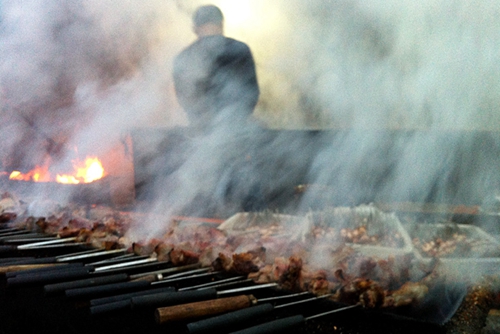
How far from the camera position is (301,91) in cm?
554

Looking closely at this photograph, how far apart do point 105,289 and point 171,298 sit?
1.12 ft

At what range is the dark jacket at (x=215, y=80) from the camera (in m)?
5.52

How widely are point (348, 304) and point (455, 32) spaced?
252cm

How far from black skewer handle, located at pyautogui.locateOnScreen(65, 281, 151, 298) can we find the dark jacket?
4.04 metres

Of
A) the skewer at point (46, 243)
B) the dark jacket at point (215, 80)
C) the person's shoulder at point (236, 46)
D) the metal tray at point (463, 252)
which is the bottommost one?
the metal tray at point (463, 252)

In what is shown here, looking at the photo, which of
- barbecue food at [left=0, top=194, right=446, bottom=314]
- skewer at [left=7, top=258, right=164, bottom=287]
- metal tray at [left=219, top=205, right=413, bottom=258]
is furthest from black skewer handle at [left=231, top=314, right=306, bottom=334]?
metal tray at [left=219, top=205, right=413, bottom=258]

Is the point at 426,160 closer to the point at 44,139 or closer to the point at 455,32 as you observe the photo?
the point at 455,32

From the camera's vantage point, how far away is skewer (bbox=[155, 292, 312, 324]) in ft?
4.70

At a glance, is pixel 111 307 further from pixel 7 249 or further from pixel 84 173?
pixel 84 173

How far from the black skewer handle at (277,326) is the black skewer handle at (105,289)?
698 mm

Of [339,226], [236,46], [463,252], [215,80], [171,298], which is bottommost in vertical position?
[463,252]

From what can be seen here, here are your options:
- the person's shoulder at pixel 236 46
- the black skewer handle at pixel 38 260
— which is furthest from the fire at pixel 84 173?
the black skewer handle at pixel 38 260

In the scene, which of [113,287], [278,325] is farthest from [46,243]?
[278,325]

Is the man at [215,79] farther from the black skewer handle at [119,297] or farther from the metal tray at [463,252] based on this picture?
the black skewer handle at [119,297]
